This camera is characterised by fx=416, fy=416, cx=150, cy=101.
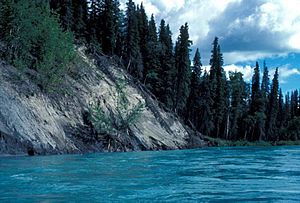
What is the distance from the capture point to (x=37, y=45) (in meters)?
44.1

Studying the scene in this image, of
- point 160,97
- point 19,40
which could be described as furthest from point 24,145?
point 160,97

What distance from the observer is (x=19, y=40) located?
42.4 m

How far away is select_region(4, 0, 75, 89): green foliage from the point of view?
41.2 metres

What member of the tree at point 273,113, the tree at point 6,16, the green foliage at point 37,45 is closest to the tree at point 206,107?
the tree at point 273,113

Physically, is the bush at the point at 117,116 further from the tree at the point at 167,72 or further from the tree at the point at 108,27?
the tree at the point at 167,72

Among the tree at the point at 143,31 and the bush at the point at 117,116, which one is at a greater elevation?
the tree at the point at 143,31

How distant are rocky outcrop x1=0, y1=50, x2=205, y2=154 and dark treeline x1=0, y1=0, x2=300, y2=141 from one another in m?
8.63

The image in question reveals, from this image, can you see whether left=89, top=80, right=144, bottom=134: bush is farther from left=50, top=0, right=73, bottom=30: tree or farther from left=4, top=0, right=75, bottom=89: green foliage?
left=50, top=0, right=73, bottom=30: tree

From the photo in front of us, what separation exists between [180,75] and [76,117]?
3727 cm

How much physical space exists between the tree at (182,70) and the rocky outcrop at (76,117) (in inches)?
455

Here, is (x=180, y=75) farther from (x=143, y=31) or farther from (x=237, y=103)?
(x=237, y=103)

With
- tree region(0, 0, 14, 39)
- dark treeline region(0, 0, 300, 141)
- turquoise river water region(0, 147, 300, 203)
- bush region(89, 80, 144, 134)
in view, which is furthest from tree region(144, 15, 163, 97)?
turquoise river water region(0, 147, 300, 203)

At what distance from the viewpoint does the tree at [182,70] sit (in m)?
75.6

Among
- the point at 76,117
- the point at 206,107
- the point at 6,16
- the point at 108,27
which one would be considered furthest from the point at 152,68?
the point at 6,16
